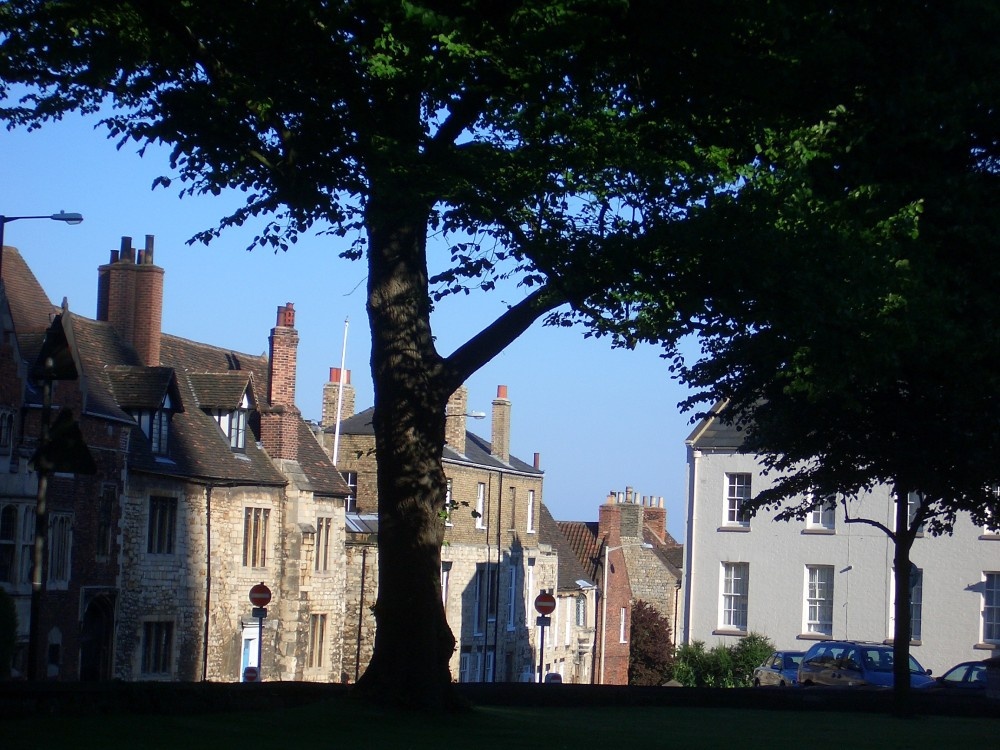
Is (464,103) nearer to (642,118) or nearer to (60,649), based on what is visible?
(642,118)

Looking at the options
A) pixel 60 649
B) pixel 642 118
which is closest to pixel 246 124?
pixel 642 118

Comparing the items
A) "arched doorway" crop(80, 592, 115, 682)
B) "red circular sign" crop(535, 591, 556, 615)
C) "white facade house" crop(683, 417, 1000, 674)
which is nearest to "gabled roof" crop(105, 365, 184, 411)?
"arched doorway" crop(80, 592, 115, 682)

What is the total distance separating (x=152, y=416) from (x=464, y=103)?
2814 cm

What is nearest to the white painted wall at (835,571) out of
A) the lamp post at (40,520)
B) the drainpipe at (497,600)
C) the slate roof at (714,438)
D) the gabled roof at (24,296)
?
the slate roof at (714,438)

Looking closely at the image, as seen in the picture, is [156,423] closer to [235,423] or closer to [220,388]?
[220,388]

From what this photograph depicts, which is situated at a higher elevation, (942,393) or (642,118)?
(642,118)

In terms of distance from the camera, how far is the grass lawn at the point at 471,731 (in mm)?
11555

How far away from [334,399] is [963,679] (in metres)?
31.5

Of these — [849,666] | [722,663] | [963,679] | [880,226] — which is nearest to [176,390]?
[849,666]

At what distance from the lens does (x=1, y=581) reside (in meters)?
33.9

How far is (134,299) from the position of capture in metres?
44.0

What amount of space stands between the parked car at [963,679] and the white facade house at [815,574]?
12.2 metres

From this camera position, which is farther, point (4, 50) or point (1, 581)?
point (1, 581)

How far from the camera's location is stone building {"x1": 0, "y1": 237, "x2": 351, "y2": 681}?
116ft
